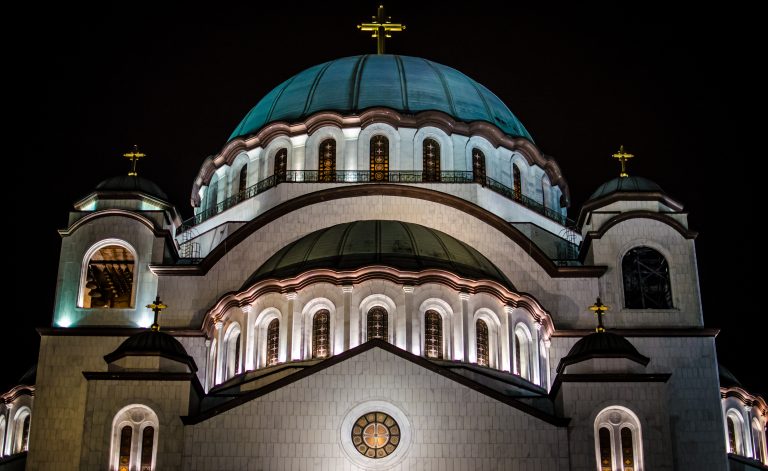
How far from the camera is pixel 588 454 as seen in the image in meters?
32.0

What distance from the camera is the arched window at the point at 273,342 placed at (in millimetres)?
37031

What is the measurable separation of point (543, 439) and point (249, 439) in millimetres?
7030

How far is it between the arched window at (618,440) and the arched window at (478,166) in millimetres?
13479

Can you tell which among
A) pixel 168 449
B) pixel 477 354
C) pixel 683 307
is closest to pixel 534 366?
pixel 477 354

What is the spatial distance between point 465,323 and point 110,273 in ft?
36.9

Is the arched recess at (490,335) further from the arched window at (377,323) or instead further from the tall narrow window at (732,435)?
the tall narrow window at (732,435)

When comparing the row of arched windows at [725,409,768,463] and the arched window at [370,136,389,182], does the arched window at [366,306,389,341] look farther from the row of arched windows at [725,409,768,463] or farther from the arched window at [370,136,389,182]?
the row of arched windows at [725,409,768,463]

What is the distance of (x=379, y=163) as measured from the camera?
44969 millimetres

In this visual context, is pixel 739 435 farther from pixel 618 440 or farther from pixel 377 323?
pixel 377 323

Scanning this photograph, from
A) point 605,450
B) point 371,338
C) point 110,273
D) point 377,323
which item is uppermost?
point 110,273

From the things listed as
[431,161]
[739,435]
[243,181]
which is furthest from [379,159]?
[739,435]

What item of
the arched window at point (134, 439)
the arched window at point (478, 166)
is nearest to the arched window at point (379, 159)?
the arched window at point (478, 166)

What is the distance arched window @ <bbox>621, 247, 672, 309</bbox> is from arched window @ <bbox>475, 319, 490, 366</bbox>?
4.74m

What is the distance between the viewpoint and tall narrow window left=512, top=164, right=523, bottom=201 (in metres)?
46.0
